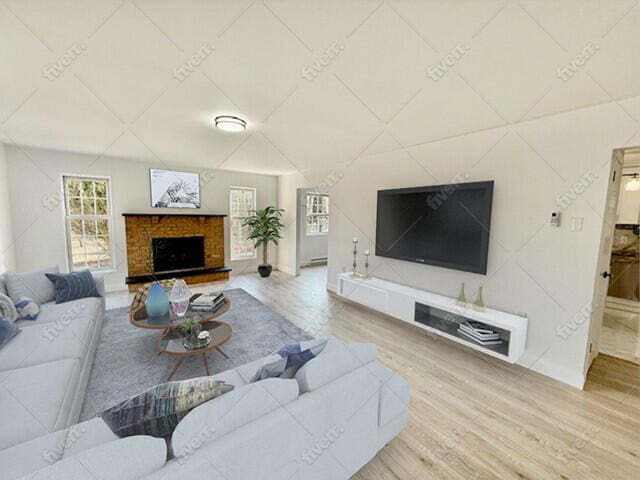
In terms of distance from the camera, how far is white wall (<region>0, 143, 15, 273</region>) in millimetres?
3816

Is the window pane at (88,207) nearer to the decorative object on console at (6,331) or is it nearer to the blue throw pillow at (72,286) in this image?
the blue throw pillow at (72,286)

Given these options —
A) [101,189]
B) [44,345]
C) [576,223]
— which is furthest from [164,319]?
[576,223]

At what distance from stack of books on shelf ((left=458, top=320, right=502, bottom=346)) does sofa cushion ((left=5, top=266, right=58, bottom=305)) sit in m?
4.39

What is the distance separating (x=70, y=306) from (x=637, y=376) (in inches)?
215

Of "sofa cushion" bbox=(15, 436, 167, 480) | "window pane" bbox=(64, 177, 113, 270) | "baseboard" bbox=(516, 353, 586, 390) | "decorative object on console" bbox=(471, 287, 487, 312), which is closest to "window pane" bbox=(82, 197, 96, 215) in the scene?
"window pane" bbox=(64, 177, 113, 270)

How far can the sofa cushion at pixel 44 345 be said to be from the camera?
188cm

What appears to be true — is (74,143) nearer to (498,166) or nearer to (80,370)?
(80,370)

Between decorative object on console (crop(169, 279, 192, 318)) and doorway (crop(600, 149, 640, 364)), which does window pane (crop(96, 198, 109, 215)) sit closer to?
decorative object on console (crop(169, 279, 192, 318))

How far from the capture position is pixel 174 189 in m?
5.42

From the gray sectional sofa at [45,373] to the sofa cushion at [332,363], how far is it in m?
1.32

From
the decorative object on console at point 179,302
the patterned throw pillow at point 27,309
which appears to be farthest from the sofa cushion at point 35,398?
the patterned throw pillow at point 27,309

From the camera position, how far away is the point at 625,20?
131 cm

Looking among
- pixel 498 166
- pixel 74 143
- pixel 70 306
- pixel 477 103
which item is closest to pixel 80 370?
pixel 70 306

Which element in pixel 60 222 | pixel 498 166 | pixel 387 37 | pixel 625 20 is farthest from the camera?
pixel 60 222
